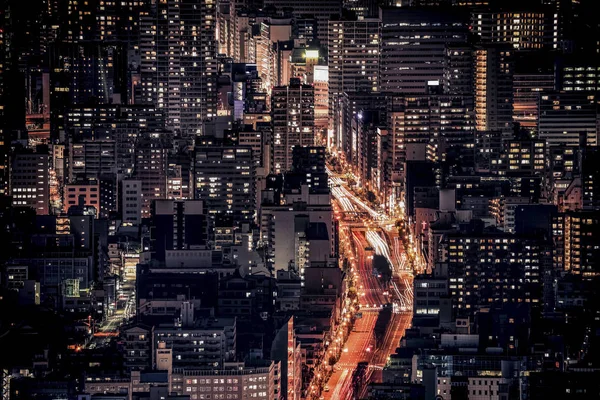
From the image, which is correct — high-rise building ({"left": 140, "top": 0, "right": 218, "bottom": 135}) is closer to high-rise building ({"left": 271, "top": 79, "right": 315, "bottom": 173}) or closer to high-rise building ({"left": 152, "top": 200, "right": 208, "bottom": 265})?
high-rise building ({"left": 271, "top": 79, "right": 315, "bottom": 173})

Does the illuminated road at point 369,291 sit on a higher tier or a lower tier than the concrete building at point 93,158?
lower

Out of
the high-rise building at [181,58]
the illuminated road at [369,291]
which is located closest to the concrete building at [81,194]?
the illuminated road at [369,291]

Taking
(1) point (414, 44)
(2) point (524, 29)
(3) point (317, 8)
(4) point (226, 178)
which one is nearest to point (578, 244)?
(4) point (226, 178)

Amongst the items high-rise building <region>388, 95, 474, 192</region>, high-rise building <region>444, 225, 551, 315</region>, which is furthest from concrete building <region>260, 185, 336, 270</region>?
high-rise building <region>388, 95, 474, 192</region>

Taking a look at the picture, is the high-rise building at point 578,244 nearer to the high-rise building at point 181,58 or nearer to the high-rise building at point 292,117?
the high-rise building at point 292,117

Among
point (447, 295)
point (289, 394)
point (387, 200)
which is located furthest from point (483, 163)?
point (289, 394)
